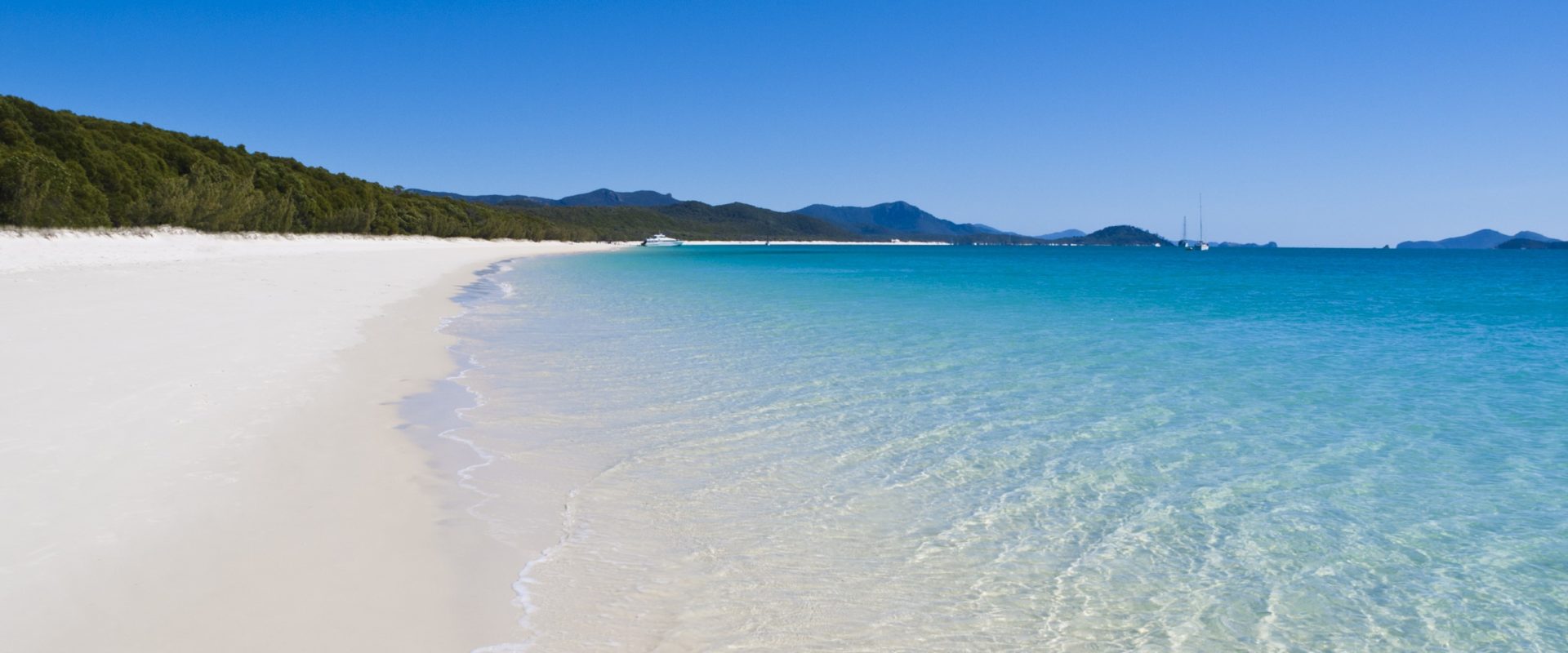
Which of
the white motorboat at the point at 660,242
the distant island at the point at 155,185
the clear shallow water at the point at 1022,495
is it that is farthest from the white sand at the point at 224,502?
the white motorboat at the point at 660,242

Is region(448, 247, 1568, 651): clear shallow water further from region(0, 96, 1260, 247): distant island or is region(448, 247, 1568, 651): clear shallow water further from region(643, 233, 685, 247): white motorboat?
region(643, 233, 685, 247): white motorboat

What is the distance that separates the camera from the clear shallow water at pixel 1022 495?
382 cm

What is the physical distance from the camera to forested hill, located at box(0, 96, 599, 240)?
3325cm

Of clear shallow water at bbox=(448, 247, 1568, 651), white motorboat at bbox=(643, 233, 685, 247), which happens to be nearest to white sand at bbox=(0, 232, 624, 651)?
clear shallow water at bbox=(448, 247, 1568, 651)

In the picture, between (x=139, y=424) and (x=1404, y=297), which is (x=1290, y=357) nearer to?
(x=139, y=424)

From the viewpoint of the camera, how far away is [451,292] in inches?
945

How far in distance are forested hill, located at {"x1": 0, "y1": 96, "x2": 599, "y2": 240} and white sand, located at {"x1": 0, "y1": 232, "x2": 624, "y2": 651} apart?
2817 cm

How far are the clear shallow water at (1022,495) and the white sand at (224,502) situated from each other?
0.49 metres

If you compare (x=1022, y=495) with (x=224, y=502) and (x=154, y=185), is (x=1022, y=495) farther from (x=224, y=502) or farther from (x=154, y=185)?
(x=154, y=185)

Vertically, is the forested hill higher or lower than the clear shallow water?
higher

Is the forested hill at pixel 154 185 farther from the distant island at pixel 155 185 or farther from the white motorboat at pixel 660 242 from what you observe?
the white motorboat at pixel 660 242

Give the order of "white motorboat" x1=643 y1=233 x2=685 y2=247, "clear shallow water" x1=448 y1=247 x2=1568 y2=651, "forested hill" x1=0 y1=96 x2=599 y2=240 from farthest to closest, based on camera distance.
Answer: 1. "white motorboat" x1=643 y1=233 x2=685 y2=247
2. "forested hill" x1=0 y1=96 x2=599 y2=240
3. "clear shallow water" x1=448 y1=247 x2=1568 y2=651

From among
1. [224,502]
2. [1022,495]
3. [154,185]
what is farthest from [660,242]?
[224,502]

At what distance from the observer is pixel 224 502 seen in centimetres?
487
